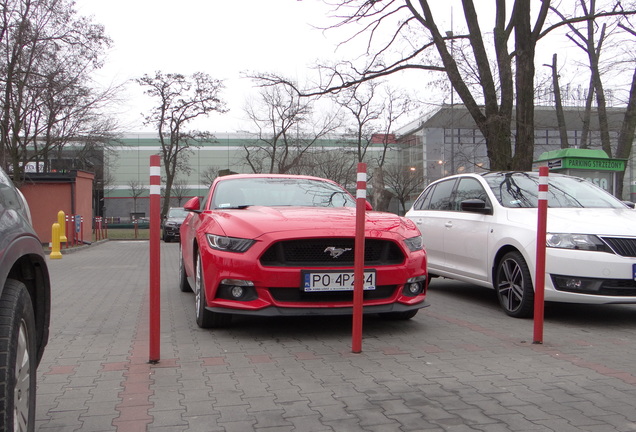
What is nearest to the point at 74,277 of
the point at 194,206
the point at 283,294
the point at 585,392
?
the point at 194,206

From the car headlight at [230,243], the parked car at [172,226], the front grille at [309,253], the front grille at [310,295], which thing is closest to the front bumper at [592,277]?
the front grille at [310,295]

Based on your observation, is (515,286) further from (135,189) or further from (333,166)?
(135,189)

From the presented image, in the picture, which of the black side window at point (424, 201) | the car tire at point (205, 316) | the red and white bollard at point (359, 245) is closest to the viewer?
the red and white bollard at point (359, 245)

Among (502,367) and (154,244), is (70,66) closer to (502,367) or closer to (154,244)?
(154,244)

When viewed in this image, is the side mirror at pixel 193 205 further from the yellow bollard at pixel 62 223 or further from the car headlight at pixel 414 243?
the yellow bollard at pixel 62 223

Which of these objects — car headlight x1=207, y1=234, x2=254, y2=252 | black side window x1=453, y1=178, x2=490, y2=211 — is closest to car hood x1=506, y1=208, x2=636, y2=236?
black side window x1=453, y1=178, x2=490, y2=211

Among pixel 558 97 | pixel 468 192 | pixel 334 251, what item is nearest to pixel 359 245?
pixel 334 251

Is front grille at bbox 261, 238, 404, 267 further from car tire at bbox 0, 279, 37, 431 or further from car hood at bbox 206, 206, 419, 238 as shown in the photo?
car tire at bbox 0, 279, 37, 431

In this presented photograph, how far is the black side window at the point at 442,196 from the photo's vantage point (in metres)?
7.89

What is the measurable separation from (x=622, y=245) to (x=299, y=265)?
3055mm

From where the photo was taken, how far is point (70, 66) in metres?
20.5

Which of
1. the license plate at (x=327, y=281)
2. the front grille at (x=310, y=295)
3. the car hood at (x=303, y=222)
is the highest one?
the car hood at (x=303, y=222)

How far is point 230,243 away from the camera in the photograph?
193 inches

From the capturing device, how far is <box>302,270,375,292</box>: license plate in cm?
474
